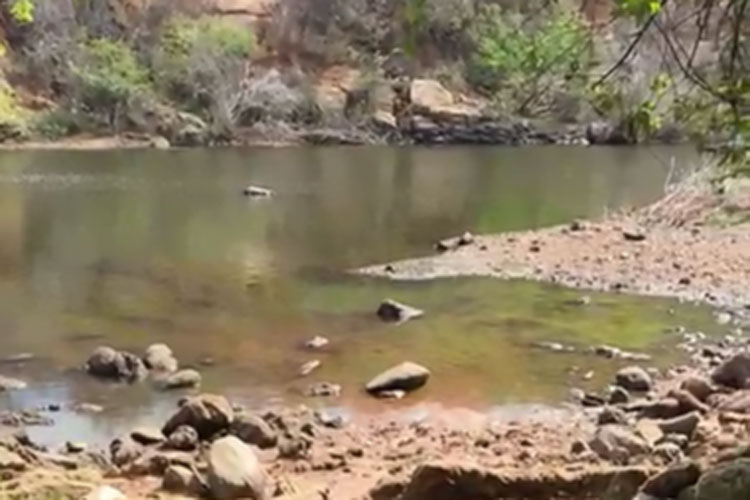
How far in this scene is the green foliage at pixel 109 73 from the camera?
4591 centimetres

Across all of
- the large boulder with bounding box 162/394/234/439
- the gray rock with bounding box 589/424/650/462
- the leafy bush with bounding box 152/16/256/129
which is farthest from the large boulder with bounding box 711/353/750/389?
the leafy bush with bounding box 152/16/256/129

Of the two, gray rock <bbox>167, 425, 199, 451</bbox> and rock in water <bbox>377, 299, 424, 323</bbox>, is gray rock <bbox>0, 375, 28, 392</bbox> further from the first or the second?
rock in water <bbox>377, 299, 424, 323</bbox>

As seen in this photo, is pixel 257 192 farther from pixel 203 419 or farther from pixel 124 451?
pixel 124 451

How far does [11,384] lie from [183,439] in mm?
2787

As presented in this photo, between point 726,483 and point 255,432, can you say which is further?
point 255,432

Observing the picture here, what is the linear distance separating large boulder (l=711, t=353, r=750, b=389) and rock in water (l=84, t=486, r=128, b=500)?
5.20 m

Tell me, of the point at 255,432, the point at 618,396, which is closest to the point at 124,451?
the point at 255,432

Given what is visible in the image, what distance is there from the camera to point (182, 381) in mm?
11609

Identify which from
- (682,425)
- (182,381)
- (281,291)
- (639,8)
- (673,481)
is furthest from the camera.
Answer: (281,291)

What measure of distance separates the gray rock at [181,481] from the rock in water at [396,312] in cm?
631

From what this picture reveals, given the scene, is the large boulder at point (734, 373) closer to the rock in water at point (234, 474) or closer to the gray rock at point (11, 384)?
the rock in water at point (234, 474)

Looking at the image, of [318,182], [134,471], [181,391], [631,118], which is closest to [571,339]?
[181,391]

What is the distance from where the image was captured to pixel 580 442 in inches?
341

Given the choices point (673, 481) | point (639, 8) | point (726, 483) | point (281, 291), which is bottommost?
point (281, 291)
